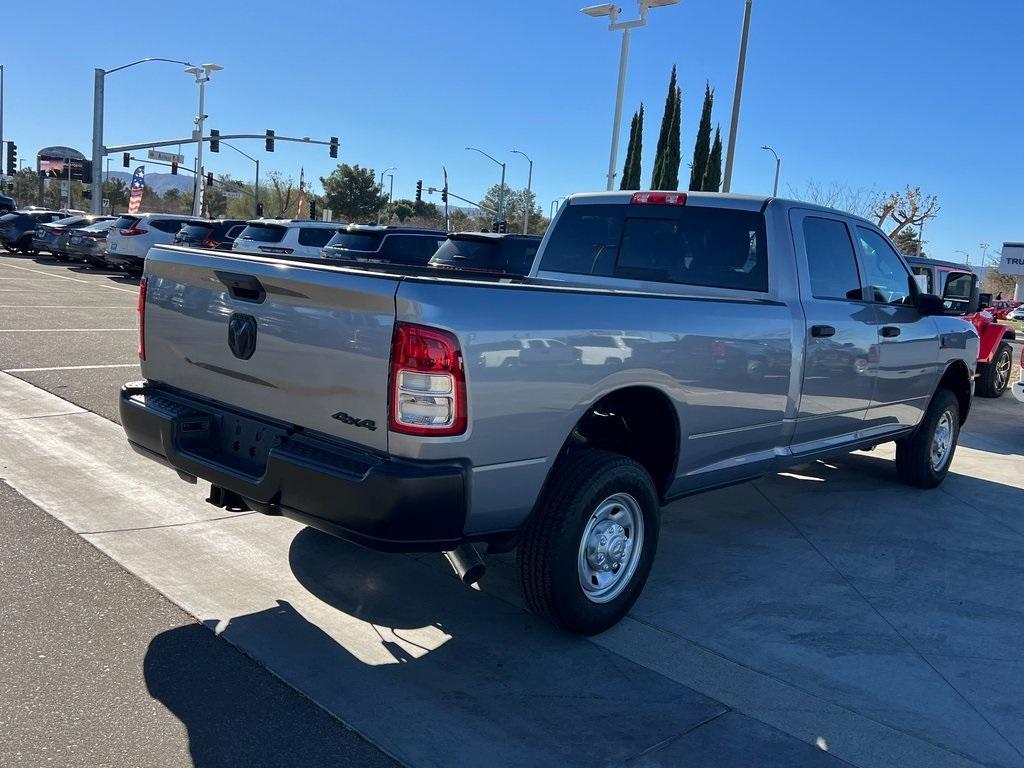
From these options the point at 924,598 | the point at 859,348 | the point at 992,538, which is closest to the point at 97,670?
the point at 924,598

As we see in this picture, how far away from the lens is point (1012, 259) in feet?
195

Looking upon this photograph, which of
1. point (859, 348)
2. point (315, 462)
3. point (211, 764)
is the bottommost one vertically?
point (211, 764)

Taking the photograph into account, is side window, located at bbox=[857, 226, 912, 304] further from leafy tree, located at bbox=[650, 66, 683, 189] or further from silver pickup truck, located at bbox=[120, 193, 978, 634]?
leafy tree, located at bbox=[650, 66, 683, 189]

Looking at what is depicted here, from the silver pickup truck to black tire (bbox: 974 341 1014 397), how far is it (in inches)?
333

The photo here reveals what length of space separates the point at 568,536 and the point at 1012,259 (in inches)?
2540

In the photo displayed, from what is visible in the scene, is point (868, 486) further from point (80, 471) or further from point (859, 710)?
point (80, 471)

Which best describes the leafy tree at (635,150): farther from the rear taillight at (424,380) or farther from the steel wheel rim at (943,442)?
the rear taillight at (424,380)

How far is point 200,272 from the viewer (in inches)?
159

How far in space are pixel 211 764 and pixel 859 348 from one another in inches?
172

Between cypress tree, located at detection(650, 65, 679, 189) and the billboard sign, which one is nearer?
cypress tree, located at detection(650, 65, 679, 189)

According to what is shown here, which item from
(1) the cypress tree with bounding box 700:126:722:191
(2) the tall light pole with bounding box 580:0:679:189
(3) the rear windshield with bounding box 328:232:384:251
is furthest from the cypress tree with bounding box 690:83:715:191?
(3) the rear windshield with bounding box 328:232:384:251

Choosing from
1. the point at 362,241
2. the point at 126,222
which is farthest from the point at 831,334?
the point at 126,222

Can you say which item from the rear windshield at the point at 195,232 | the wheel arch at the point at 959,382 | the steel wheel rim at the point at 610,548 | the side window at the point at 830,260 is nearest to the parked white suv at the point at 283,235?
the rear windshield at the point at 195,232

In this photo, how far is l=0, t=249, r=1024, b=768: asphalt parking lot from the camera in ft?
11.0
